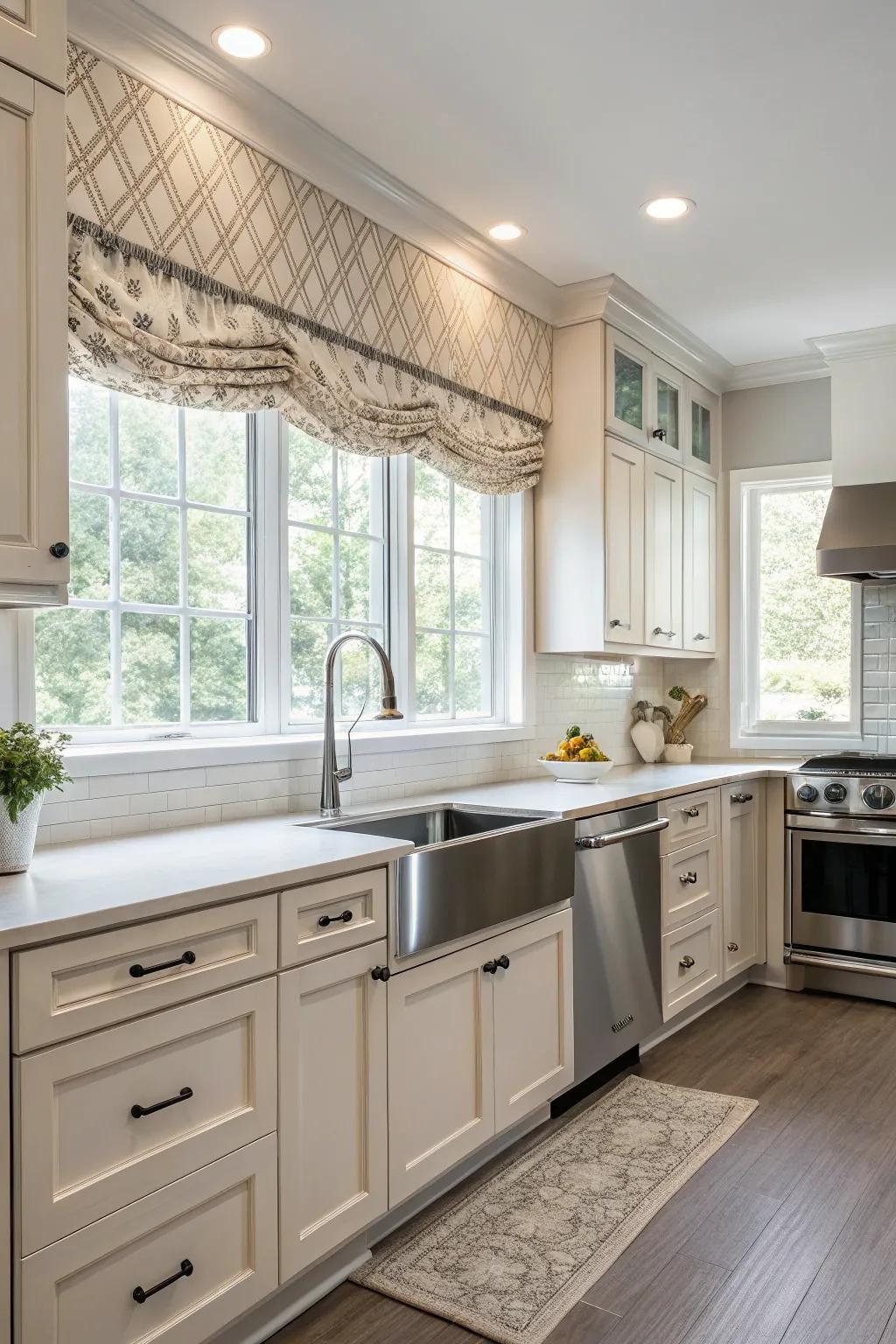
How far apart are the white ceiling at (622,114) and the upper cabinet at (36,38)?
528mm

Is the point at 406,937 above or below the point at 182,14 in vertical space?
below

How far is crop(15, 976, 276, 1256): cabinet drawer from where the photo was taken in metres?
1.50

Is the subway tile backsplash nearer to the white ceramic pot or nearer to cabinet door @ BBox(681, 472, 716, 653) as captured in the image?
the white ceramic pot

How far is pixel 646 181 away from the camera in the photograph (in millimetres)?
3115

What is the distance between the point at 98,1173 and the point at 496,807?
5.33ft

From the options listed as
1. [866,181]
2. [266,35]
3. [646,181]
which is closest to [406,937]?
[266,35]

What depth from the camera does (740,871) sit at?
165 inches

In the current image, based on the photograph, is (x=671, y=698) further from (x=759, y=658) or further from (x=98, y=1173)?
(x=98, y=1173)

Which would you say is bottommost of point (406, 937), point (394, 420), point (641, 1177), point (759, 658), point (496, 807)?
point (641, 1177)

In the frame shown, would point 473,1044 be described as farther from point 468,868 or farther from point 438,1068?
point 468,868

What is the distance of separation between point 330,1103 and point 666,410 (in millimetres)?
3377

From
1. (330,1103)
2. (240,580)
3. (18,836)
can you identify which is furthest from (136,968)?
(240,580)

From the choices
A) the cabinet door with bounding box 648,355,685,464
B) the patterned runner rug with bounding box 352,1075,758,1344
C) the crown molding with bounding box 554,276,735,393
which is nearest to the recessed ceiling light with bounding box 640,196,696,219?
the crown molding with bounding box 554,276,735,393

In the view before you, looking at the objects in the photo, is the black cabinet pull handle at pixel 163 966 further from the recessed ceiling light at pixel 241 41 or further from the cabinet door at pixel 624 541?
the cabinet door at pixel 624 541
